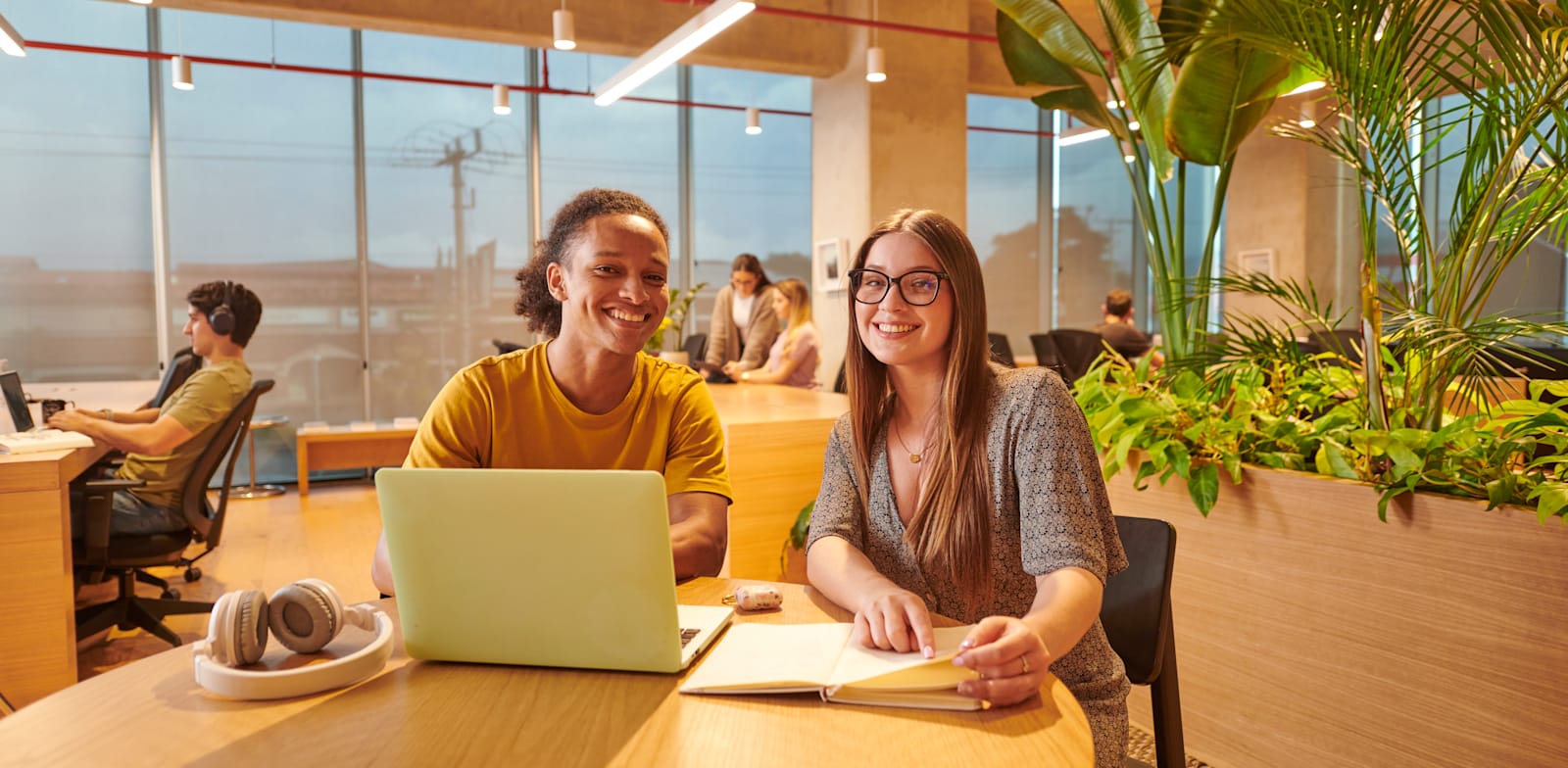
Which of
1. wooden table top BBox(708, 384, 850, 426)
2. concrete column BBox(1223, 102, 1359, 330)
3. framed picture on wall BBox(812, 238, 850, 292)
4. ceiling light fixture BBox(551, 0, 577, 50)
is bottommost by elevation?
wooden table top BBox(708, 384, 850, 426)

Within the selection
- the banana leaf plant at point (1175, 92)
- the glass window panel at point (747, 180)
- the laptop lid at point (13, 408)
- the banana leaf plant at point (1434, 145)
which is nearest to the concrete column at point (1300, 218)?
the glass window panel at point (747, 180)

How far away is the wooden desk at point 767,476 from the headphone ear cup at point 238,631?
249 centimetres

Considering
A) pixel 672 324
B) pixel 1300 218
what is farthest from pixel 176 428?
pixel 1300 218

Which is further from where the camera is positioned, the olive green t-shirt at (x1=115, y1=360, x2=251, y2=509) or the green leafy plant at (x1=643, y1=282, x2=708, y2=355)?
the green leafy plant at (x1=643, y1=282, x2=708, y2=355)

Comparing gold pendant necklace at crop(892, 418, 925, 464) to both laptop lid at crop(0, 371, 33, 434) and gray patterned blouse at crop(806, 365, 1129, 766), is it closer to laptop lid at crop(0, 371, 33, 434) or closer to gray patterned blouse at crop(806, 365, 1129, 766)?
gray patterned blouse at crop(806, 365, 1129, 766)

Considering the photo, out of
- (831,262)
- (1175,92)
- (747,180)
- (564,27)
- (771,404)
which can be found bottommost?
(771,404)

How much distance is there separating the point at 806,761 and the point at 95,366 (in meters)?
8.15

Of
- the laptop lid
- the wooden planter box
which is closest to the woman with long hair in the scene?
the wooden planter box

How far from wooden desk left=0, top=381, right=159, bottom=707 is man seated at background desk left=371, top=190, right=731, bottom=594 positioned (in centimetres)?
196

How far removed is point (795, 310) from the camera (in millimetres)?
5590

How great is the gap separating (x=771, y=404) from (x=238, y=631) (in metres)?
3.27

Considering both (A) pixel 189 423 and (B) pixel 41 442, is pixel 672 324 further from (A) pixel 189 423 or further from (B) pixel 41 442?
(B) pixel 41 442

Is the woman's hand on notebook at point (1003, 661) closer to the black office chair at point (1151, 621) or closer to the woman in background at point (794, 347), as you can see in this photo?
the black office chair at point (1151, 621)

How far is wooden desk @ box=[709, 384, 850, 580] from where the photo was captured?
3723 mm
